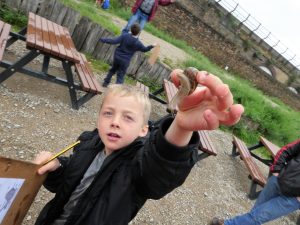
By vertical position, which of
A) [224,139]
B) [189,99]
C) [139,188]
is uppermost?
[189,99]

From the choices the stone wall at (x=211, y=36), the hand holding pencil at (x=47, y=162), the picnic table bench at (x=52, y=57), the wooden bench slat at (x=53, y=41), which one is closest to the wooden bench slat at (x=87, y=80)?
the picnic table bench at (x=52, y=57)

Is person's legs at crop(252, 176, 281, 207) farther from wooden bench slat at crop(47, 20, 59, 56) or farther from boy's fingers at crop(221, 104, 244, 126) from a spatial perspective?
wooden bench slat at crop(47, 20, 59, 56)

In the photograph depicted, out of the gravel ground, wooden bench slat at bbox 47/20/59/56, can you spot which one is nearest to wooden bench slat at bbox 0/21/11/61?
wooden bench slat at bbox 47/20/59/56

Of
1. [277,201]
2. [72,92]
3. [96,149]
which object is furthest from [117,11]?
[96,149]

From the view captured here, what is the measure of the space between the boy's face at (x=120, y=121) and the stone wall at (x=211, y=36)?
14.5m

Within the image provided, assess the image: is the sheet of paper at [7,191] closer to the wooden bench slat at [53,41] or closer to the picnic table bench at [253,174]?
the wooden bench slat at [53,41]

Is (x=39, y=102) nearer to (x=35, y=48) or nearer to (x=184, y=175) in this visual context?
(x=35, y=48)

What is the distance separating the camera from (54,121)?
13.6 ft

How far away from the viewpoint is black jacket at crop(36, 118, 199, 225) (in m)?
1.21

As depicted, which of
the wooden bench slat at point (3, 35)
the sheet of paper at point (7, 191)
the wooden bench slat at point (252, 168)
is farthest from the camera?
the wooden bench slat at point (252, 168)

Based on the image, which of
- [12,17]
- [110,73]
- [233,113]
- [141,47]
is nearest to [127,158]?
[233,113]

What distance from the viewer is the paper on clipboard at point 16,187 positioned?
50.2 inches

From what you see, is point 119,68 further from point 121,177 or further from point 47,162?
point 121,177

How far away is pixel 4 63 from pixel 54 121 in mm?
932
